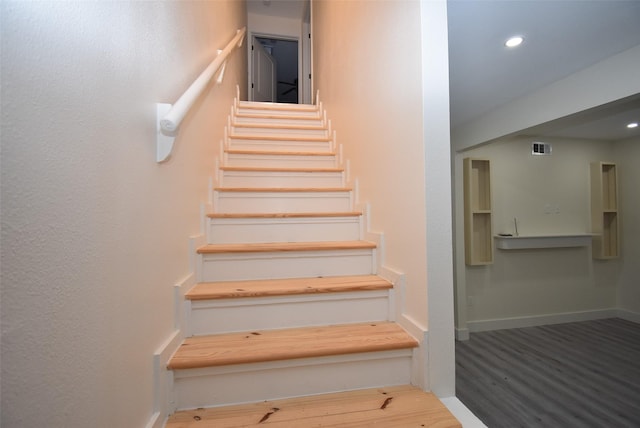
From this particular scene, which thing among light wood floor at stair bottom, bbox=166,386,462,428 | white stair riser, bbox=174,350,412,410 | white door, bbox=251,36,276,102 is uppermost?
white door, bbox=251,36,276,102

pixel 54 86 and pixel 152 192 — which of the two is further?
pixel 152 192

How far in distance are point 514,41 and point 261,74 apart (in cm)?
419

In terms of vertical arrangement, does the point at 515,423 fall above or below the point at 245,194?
below

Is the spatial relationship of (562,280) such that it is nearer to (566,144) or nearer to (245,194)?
(566,144)

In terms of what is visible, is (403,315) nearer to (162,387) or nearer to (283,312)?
(283,312)

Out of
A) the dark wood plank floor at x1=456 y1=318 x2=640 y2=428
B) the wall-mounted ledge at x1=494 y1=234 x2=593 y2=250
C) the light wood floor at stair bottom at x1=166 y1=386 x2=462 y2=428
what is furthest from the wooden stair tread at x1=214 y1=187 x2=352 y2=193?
the wall-mounted ledge at x1=494 y1=234 x2=593 y2=250

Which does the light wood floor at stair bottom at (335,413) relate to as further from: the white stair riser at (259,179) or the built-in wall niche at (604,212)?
the built-in wall niche at (604,212)

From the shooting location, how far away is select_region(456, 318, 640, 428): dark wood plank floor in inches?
70.2

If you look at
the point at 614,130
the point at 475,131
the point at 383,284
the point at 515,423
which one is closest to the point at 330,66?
the point at 475,131

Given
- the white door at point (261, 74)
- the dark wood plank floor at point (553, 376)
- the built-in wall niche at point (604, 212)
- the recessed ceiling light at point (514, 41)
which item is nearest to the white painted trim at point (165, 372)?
the dark wood plank floor at point (553, 376)

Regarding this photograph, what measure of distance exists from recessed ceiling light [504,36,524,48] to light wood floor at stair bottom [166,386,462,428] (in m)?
2.00

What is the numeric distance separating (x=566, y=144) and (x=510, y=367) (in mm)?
3135

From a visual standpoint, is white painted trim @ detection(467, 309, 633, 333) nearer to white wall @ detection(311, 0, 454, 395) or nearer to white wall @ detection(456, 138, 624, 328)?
white wall @ detection(456, 138, 624, 328)

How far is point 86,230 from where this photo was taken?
538 millimetres
